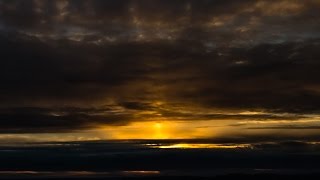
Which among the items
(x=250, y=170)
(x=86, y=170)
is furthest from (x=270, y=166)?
(x=86, y=170)

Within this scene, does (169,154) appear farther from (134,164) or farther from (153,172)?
(153,172)

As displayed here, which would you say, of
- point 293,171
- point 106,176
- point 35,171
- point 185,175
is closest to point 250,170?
point 293,171

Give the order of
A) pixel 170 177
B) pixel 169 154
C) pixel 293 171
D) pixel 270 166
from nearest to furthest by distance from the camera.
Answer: pixel 170 177
pixel 293 171
pixel 270 166
pixel 169 154

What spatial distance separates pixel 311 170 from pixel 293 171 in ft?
6.51

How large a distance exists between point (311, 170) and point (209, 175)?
1192 centimetres

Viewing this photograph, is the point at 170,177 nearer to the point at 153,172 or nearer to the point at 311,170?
the point at 153,172

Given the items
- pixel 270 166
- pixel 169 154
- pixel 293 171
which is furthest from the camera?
pixel 169 154

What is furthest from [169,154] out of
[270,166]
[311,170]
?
[311,170]

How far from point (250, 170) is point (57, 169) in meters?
19.9

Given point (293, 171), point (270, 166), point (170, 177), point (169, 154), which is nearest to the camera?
point (170, 177)

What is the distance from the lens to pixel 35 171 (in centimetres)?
7638

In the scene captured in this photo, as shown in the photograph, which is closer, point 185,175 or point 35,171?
point 185,175

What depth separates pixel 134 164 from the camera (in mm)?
83875

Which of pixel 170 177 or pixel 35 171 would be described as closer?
pixel 170 177
